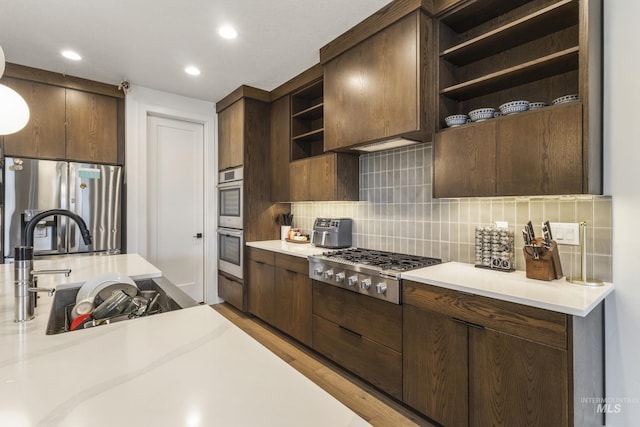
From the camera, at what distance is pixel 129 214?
3379 millimetres

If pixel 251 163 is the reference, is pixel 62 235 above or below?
below

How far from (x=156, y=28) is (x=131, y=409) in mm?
2648

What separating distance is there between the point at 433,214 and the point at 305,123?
1.83 m

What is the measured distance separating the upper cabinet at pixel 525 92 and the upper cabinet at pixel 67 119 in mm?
3340

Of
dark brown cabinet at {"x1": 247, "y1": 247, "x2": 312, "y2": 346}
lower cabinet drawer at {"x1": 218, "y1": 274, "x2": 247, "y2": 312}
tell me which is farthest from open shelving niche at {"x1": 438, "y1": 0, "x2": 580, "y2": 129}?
lower cabinet drawer at {"x1": 218, "y1": 274, "x2": 247, "y2": 312}

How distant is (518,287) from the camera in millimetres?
1507

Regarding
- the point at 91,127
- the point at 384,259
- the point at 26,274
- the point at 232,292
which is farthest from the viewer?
the point at 232,292

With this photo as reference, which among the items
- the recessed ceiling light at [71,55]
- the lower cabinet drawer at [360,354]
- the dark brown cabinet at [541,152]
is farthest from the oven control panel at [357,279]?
the recessed ceiling light at [71,55]

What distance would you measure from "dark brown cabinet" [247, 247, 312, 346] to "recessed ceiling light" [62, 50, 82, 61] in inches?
93.2

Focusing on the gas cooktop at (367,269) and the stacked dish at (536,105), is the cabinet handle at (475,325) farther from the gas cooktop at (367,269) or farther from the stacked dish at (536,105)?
the stacked dish at (536,105)

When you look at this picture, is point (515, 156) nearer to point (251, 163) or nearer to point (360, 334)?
point (360, 334)

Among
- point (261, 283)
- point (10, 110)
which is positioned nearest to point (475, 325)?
point (261, 283)

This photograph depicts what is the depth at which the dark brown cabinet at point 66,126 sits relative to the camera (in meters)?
2.91

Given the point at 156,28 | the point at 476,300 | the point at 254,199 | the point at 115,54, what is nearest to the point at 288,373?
the point at 476,300
